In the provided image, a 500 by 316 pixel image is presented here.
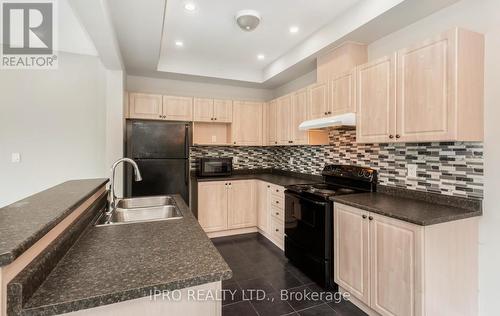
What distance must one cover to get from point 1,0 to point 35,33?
68 cm

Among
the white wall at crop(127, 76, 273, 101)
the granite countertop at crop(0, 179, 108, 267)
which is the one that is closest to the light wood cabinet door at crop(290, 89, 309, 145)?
the white wall at crop(127, 76, 273, 101)

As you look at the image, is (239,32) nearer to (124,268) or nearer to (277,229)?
(277,229)

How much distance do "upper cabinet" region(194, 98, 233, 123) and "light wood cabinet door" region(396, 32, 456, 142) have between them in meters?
2.62

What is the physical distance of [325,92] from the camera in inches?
115

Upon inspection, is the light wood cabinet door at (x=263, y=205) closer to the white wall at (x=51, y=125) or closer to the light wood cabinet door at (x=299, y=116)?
the light wood cabinet door at (x=299, y=116)

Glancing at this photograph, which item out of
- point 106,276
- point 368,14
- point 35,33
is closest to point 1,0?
point 35,33

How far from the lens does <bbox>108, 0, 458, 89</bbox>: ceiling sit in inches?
86.7

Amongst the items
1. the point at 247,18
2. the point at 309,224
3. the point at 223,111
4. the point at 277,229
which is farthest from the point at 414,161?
the point at 223,111

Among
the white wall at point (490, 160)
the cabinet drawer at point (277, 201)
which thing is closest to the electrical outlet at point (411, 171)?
the white wall at point (490, 160)

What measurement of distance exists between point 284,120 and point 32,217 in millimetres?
3247

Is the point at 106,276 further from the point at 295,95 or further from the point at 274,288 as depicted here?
the point at 295,95

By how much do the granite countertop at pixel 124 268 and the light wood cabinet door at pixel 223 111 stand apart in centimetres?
288

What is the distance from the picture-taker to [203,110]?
401 cm

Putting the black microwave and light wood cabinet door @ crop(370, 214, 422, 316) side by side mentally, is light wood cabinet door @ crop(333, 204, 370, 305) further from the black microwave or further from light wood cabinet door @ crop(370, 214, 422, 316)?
the black microwave
